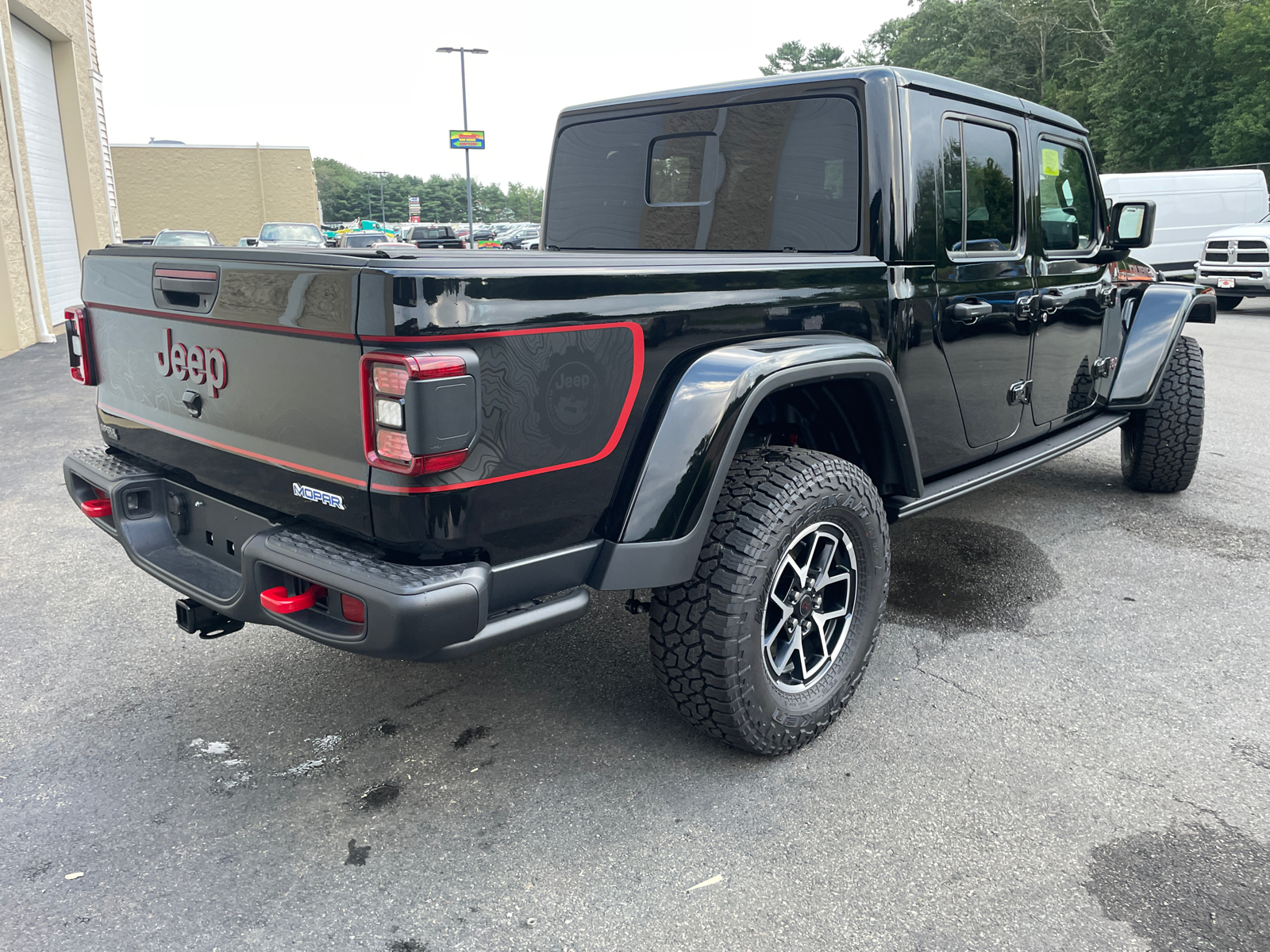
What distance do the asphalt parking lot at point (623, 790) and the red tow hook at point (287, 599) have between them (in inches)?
25.9

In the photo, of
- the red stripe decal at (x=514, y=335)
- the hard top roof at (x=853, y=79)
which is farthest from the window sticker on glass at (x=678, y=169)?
the red stripe decal at (x=514, y=335)

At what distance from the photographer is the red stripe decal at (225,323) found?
6.43 ft

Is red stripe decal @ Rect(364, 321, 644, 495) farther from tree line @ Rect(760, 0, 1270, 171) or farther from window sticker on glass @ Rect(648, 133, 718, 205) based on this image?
tree line @ Rect(760, 0, 1270, 171)

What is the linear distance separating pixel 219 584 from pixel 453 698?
0.93 m

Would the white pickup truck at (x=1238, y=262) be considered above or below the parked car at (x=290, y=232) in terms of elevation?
below

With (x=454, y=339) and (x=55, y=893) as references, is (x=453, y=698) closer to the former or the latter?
(x=55, y=893)

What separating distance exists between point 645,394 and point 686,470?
0.22 meters

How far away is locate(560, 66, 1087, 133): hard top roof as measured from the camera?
3004mm

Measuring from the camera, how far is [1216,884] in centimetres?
214

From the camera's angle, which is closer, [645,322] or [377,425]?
[377,425]

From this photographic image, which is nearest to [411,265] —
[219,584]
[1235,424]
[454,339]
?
[454,339]

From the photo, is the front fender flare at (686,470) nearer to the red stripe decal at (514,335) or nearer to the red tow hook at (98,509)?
the red stripe decal at (514,335)

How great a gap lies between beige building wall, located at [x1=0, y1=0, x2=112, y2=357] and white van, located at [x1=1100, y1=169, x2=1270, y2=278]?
1751 centimetres

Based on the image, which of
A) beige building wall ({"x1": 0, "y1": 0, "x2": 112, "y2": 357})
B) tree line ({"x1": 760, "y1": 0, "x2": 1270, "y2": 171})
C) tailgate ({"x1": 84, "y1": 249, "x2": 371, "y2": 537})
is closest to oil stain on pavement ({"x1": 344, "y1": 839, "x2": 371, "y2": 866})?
tailgate ({"x1": 84, "y1": 249, "x2": 371, "y2": 537})
